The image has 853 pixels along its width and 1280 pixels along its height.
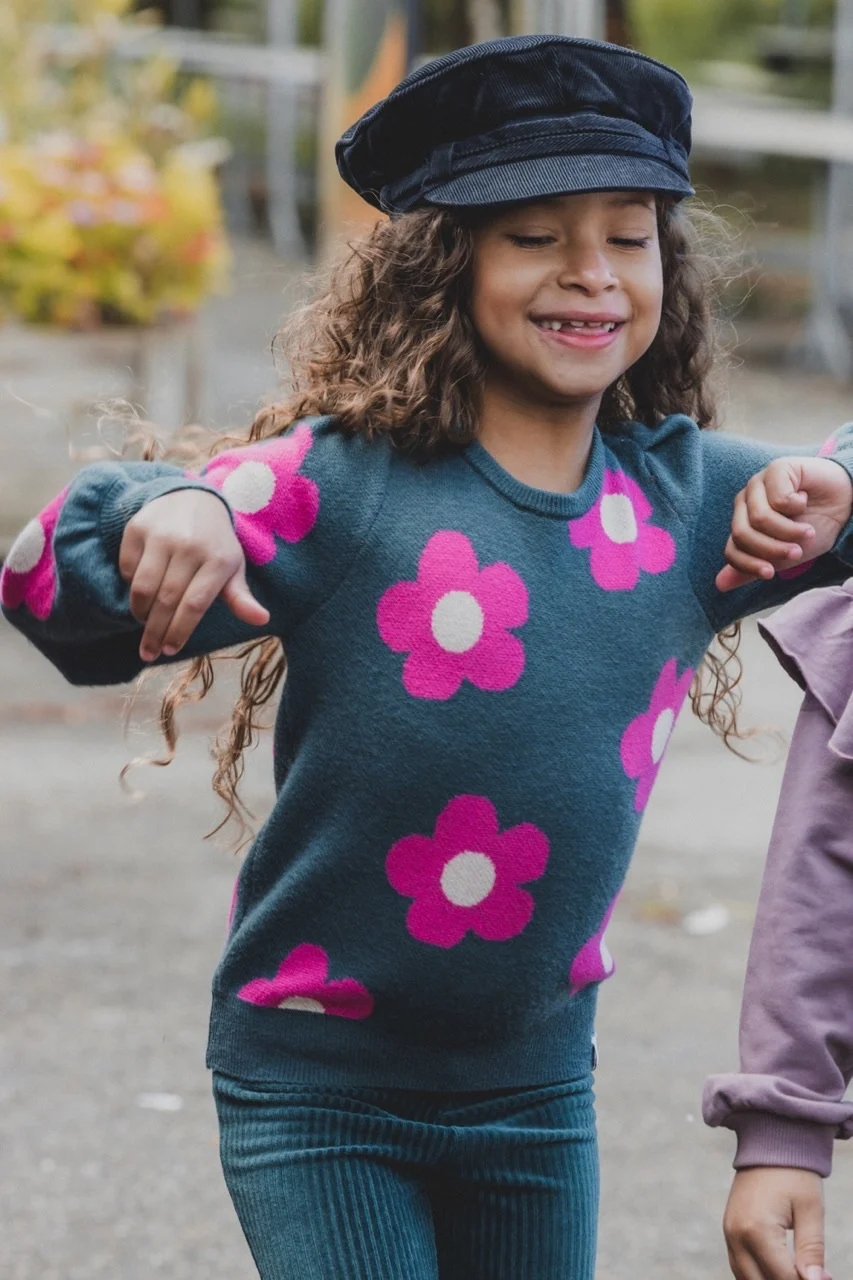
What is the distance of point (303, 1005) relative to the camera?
2.13m

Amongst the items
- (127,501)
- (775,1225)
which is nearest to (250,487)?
(127,501)

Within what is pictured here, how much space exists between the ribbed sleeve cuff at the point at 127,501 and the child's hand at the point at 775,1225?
2.64 ft

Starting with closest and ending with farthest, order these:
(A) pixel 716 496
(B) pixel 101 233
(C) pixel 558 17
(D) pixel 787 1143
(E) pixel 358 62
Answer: (D) pixel 787 1143 → (A) pixel 716 496 → (C) pixel 558 17 → (B) pixel 101 233 → (E) pixel 358 62

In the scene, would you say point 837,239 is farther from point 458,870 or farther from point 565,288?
point 458,870

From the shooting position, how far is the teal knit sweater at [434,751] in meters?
2.07

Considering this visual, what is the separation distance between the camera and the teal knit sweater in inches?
81.7

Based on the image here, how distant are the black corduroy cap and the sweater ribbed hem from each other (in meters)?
0.81

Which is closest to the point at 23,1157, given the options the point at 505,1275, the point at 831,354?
the point at 505,1275

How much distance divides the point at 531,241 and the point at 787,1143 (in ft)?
2.93

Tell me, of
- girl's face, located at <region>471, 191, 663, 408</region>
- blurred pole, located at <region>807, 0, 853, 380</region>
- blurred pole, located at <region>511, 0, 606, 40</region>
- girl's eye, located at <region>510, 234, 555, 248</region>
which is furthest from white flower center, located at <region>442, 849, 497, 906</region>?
blurred pole, located at <region>807, 0, 853, 380</region>

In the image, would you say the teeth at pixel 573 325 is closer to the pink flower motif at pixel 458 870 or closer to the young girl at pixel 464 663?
the young girl at pixel 464 663

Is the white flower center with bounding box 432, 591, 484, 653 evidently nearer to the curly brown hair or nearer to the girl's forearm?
the curly brown hair

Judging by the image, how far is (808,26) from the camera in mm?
12859

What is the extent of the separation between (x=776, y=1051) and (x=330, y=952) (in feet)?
1.43
